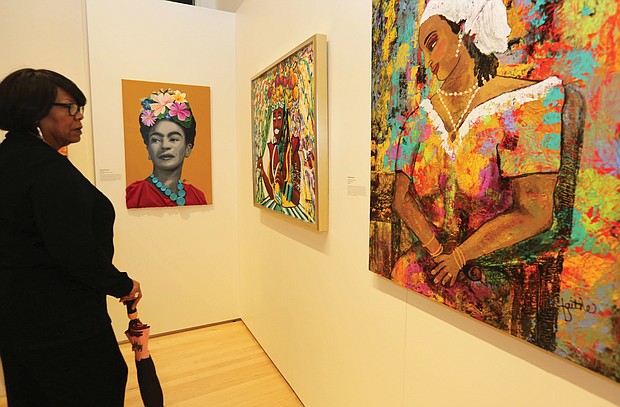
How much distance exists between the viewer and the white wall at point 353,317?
1032 mm

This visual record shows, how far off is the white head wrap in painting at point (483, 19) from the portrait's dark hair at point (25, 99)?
1.34 meters

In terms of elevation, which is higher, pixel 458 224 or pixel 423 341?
pixel 458 224

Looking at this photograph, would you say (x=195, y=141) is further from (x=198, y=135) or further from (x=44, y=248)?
(x=44, y=248)

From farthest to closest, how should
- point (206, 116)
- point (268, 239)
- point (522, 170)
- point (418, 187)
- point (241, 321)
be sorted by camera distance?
point (241, 321), point (206, 116), point (268, 239), point (418, 187), point (522, 170)

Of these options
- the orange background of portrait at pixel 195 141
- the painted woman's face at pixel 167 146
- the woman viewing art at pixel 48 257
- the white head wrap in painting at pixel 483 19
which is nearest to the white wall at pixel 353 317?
the white head wrap in painting at pixel 483 19

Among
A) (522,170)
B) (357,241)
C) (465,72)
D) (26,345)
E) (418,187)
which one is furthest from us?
(357,241)

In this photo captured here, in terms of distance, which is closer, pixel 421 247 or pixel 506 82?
pixel 506 82

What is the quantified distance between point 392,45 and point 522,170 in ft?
2.14

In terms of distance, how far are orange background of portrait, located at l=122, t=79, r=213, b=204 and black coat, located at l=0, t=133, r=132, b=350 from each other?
1.75 meters

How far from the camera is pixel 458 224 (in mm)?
1093

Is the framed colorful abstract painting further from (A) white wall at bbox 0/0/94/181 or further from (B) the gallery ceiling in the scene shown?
(A) white wall at bbox 0/0/94/181

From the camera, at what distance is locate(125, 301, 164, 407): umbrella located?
167 centimetres

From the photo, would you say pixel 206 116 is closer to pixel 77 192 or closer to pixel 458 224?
pixel 77 192

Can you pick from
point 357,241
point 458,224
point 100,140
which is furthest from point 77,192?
point 100,140
